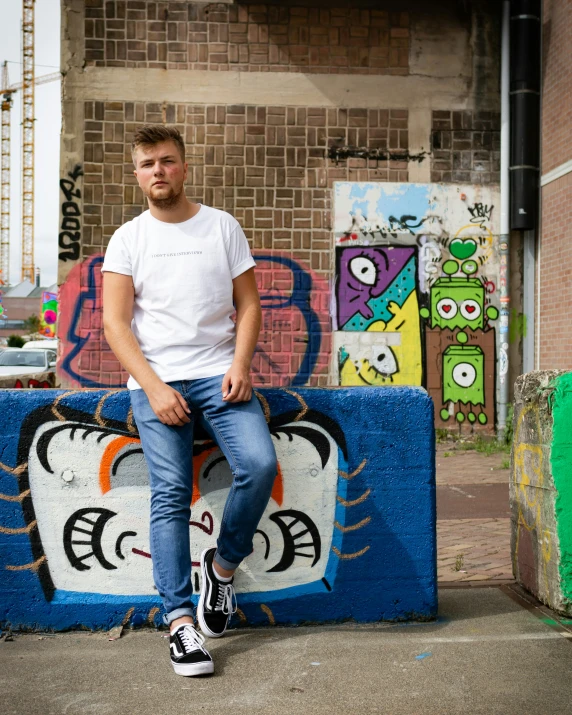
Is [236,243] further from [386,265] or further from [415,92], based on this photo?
[415,92]

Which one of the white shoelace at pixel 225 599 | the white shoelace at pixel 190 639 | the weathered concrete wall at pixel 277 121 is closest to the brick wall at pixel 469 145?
the weathered concrete wall at pixel 277 121

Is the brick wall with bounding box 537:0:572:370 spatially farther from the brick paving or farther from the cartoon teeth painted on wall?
the brick paving

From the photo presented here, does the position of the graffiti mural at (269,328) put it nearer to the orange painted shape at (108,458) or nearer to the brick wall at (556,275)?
the brick wall at (556,275)

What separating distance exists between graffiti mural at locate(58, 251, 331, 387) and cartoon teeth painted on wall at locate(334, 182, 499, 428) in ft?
1.04

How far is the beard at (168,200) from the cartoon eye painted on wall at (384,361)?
7760mm

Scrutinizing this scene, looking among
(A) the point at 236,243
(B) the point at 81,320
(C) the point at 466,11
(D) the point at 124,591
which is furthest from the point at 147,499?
(C) the point at 466,11

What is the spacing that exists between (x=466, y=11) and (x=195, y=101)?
3.94m

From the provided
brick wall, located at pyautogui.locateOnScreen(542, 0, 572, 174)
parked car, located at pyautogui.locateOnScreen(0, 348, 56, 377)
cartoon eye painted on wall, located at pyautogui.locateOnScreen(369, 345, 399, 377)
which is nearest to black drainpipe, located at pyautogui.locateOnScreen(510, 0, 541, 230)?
brick wall, located at pyautogui.locateOnScreen(542, 0, 572, 174)

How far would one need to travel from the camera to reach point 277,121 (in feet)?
35.4

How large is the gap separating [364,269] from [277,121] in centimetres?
231

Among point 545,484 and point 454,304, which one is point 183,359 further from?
point 454,304

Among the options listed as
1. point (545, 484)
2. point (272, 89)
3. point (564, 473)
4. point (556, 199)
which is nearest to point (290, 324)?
point (272, 89)

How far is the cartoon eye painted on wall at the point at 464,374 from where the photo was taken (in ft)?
36.2

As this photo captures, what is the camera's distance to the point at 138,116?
10.7 meters
